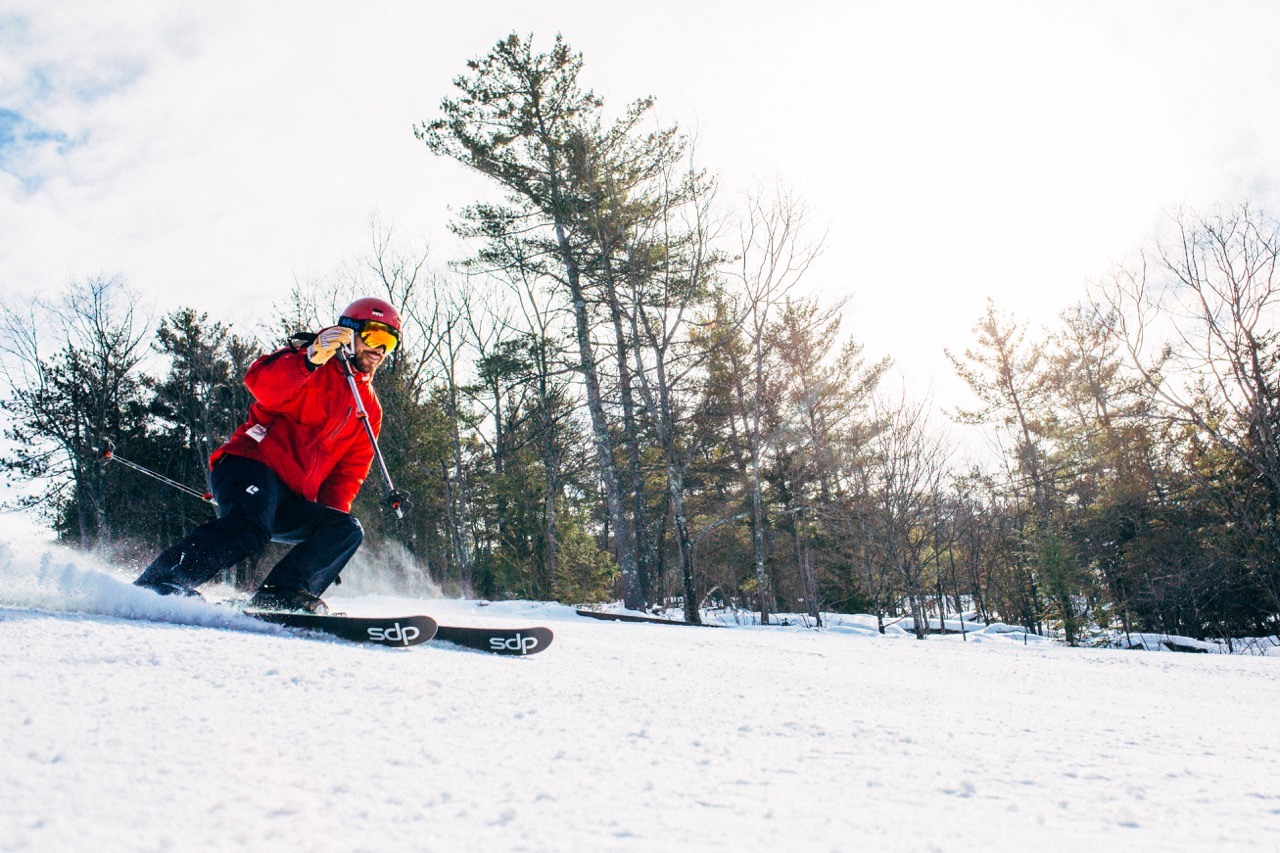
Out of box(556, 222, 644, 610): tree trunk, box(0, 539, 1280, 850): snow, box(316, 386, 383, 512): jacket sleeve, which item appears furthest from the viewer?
box(556, 222, 644, 610): tree trunk

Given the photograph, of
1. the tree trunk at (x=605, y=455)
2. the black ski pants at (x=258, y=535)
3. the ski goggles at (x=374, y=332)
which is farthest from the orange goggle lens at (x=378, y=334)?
the tree trunk at (x=605, y=455)

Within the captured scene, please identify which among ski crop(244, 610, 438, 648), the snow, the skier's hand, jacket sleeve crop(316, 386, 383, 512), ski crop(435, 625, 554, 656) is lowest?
the snow

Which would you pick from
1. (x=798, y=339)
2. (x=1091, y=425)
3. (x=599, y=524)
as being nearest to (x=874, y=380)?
(x=798, y=339)

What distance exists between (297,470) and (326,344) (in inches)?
24.9

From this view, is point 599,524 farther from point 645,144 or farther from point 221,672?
point 221,672

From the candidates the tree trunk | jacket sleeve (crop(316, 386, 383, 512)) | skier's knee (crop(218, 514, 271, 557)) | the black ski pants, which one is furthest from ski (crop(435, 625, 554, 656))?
the tree trunk

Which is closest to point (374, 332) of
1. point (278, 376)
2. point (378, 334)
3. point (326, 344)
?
point (378, 334)

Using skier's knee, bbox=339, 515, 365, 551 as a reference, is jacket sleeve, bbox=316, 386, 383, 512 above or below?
above

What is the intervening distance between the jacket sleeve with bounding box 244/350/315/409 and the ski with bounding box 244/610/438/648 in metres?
0.91

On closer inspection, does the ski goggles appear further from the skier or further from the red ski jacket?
the red ski jacket

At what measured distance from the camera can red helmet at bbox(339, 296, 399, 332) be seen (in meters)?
3.09

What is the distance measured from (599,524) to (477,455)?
733 centimetres

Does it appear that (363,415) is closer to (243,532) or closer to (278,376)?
(278,376)

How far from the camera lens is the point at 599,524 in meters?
30.1
